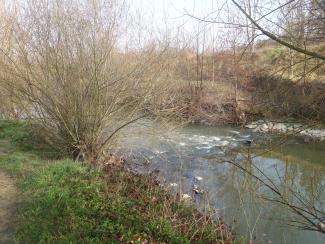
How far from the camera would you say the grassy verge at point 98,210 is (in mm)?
5020

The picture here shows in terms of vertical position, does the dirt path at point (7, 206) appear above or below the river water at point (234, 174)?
above

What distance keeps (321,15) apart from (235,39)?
1056mm

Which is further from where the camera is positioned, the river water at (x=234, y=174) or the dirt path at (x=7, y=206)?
the river water at (x=234, y=174)

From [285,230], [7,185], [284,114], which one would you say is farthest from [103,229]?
[285,230]

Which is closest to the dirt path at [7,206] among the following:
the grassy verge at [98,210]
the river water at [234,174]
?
the grassy verge at [98,210]

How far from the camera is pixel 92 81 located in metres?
8.72

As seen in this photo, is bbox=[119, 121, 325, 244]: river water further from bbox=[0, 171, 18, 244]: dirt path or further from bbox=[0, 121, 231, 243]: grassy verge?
bbox=[0, 171, 18, 244]: dirt path

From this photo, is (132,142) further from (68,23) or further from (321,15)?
(321,15)

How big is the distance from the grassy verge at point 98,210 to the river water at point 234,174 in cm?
61

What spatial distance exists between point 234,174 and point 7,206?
5.86 metres

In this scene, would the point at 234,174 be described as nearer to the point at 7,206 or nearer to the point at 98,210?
the point at 98,210

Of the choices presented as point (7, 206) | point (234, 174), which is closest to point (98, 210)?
point (7, 206)

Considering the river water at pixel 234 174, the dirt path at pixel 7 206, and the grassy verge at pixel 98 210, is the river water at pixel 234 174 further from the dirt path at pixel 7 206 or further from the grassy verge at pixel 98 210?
the dirt path at pixel 7 206

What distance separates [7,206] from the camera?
584cm
